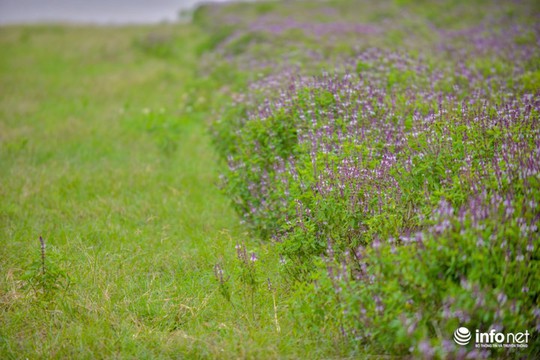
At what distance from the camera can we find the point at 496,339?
10.7 feet

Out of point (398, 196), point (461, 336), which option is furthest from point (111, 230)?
point (461, 336)

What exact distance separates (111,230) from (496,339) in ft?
14.4

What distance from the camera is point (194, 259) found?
5.23 metres

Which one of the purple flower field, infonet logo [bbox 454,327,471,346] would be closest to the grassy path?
the purple flower field

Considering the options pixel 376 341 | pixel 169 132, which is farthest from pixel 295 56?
pixel 376 341

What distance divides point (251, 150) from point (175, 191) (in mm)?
1677

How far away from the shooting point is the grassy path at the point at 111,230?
12.9ft

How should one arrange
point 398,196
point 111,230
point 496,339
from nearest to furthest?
point 496,339 → point 398,196 → point 111,230

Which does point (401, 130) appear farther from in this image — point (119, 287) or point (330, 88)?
point (119, 287)

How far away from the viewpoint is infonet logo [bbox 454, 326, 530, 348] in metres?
3.25

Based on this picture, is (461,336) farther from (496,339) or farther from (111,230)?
(111,230)

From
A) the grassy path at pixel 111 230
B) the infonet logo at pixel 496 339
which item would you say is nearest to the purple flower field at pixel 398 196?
the infonet logo at pixel 496 339
